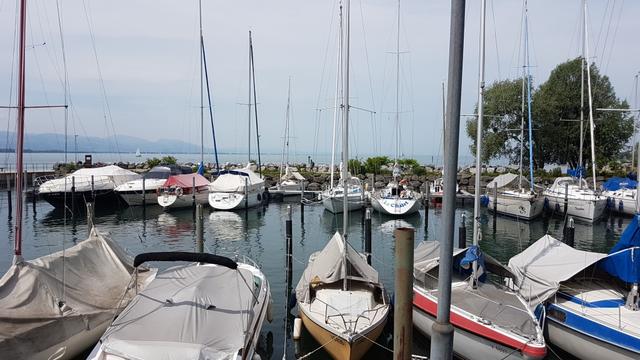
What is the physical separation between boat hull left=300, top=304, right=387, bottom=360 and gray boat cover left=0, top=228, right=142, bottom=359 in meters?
5.06

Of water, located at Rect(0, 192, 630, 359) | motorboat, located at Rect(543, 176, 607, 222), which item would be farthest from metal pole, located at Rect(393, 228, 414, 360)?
motorboat, located at Rect(543, 176, 607, 222)

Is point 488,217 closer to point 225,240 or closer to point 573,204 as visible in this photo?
point 573,204

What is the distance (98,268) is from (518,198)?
31214mm

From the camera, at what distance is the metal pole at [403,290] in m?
7.56

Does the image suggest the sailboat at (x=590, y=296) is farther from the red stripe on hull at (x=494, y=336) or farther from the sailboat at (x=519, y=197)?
the sailboat at (x=519, y=197)

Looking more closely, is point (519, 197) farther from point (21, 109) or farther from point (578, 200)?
point (21, 109)

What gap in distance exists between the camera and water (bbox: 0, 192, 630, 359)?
24.2 meters

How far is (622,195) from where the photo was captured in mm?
38406

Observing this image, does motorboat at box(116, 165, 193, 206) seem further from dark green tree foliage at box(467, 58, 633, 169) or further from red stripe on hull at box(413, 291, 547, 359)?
dark green tree foliage at box(467, 58, 633, 169)

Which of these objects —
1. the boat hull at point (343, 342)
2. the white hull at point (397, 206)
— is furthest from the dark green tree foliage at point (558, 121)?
the boat hull at point (343, 342)

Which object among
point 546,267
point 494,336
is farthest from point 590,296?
point 494,336

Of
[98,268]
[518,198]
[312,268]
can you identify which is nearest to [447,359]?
[312,268]

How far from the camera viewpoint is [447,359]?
211 inches

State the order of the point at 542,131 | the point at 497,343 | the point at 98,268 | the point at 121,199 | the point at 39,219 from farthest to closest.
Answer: the point at 542,131
the point at 121,199
the point at 39,219
the point at 98,268
the point at 497,343
